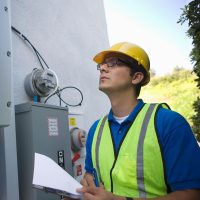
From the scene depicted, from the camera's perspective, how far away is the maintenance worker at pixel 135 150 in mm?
1209

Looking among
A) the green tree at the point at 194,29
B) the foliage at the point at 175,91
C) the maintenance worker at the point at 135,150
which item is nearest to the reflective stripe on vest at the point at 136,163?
the maintenance worker at the point at 135,150

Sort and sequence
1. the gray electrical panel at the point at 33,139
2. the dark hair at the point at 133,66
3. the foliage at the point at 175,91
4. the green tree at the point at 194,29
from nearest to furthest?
1. the gray electrical panel at the point at 33,139
2. the dark hair at the point at 133,66
3. the green tree at the point at 194,29
4. the foliage at the point at 175,91

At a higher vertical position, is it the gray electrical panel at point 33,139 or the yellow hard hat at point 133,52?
the yellow hard hat at point 133,52

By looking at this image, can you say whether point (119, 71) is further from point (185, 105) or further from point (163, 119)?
point (185, 105)

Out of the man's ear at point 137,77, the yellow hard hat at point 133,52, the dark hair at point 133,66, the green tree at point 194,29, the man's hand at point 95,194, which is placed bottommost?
the man's hand at point 95,194

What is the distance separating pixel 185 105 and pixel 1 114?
31.2ft

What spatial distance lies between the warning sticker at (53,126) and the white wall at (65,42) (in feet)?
1.11

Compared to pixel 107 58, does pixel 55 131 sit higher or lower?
lower

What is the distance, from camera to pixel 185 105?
9.98 m

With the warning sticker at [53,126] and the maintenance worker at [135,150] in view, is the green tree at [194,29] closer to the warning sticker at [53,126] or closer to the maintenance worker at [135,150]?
the maintenance worker at [135,150]

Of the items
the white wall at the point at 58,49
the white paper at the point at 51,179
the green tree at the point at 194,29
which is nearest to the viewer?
the white paper at the point at 51,179

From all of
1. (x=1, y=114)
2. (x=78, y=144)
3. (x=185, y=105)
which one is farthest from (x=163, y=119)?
(x=185, y=105)

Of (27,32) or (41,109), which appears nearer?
(41,109)

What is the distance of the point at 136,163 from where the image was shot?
1.31m
